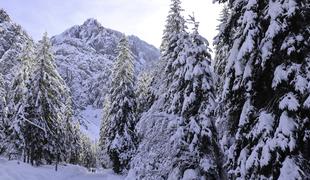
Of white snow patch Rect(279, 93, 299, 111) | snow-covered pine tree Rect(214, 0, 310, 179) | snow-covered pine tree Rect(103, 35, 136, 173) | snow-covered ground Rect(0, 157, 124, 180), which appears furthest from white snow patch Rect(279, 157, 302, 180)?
snow-covered pine tree Rect(103, 35, 136, 173)

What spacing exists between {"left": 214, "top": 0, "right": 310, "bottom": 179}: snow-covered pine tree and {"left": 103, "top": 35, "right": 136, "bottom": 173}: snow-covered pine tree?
32793mm

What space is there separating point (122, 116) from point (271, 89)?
34.3 m

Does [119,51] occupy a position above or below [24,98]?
above

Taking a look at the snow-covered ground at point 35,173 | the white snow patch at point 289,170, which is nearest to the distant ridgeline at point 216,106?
the white snow patch at point 289,170

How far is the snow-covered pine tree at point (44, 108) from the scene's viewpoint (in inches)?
1727

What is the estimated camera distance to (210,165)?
1873 cm

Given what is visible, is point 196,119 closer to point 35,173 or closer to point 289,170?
point 289,170

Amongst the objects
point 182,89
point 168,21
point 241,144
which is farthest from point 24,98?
point 241,144

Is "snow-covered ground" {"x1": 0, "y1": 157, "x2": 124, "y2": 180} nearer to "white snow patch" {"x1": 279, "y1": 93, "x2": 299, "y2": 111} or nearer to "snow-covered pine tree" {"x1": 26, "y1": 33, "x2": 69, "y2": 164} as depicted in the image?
"snow-covered pine tree" {"x1": 26, "y1": 33, "x2": 69, "y2": 164}

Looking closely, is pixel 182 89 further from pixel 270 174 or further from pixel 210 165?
pixel 270 174

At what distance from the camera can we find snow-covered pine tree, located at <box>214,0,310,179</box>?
9.83 meters

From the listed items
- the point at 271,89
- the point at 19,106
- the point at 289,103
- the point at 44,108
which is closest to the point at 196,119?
the point at 271,89

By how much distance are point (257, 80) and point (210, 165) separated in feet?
27.1

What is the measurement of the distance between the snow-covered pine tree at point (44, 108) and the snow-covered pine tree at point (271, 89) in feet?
113
